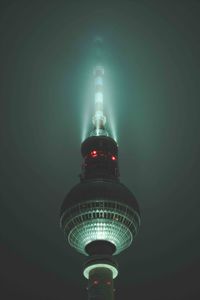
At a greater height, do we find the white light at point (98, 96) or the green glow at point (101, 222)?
the white light at point (98, 96)

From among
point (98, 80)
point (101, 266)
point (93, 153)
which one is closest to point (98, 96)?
point (98, 80)

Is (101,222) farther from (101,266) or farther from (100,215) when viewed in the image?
(101,266)

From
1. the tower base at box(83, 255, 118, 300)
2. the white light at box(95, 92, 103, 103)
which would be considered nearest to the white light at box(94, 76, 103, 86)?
the white light at box(95, 92, 103, 103)

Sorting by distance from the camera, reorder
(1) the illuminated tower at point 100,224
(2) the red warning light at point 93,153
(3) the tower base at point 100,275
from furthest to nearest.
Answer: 1. (2) the red warning light at point 93,153
2. (1) the illuminated tower at point 100,224
3. (3) the tower base at point 100,275

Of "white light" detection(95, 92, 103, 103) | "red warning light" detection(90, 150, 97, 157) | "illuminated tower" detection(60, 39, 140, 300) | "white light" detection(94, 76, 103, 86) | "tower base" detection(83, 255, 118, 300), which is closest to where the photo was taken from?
"tower base" detection(83, 255, 118, 300)

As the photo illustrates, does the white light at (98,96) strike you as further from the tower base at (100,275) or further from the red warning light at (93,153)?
the tower base at (100,275)

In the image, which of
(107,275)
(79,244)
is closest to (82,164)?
(79,244)

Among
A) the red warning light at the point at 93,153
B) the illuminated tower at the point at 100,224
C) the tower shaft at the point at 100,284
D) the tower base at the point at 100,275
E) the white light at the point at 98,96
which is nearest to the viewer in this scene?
the tower shaft at the point at 100,284

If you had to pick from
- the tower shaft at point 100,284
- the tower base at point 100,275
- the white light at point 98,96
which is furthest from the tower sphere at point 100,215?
the white light at point 98,96

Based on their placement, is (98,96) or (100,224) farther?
(98,96)

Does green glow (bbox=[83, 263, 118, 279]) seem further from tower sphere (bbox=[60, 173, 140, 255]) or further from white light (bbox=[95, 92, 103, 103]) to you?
white light (bbox=[95, 92, 103, 103])

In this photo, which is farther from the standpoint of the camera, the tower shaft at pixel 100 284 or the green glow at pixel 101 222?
the green glow at pixel 101 222

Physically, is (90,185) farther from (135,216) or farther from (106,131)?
(106,131)
